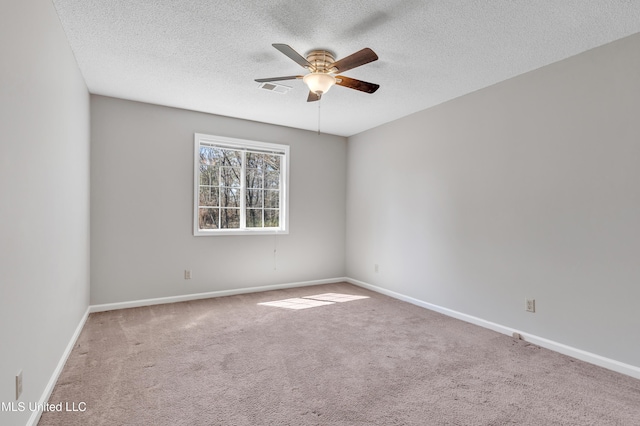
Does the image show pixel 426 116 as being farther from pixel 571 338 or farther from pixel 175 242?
pixel 175 242

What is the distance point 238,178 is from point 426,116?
9.04 ft

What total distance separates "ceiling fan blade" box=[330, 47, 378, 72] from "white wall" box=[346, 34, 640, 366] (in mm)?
1797

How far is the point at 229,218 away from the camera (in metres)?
4.79

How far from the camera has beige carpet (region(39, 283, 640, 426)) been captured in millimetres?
1926

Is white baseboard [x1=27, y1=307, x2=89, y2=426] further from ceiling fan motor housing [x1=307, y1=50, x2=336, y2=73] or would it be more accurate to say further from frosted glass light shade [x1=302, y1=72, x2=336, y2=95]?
ceiling fan motor housing [x1=307, y1=50, x2=336, y2=73]

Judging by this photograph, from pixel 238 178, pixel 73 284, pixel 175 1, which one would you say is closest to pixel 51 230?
pixel 73 284

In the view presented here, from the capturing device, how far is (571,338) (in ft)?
9.14

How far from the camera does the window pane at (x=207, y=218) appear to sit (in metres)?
4.54

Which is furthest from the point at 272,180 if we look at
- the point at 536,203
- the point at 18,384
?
the point at 18,384

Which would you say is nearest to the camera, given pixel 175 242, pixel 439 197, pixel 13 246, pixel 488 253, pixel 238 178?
pixel 13 246

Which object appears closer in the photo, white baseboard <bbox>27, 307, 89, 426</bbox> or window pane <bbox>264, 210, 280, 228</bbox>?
white baseboard <bbox>27, 307, 89, 426</bbox>

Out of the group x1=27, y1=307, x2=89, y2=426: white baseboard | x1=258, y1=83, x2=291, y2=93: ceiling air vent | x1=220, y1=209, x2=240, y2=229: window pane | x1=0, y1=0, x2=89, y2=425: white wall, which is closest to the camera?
x1=0, y1=0, x2=89, y2=425: white wall

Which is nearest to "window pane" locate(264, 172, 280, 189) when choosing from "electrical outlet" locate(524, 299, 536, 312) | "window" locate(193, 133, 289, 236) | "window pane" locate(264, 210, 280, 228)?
"window" locate(193, 133, 289, 236)

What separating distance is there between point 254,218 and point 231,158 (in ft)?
3.13
